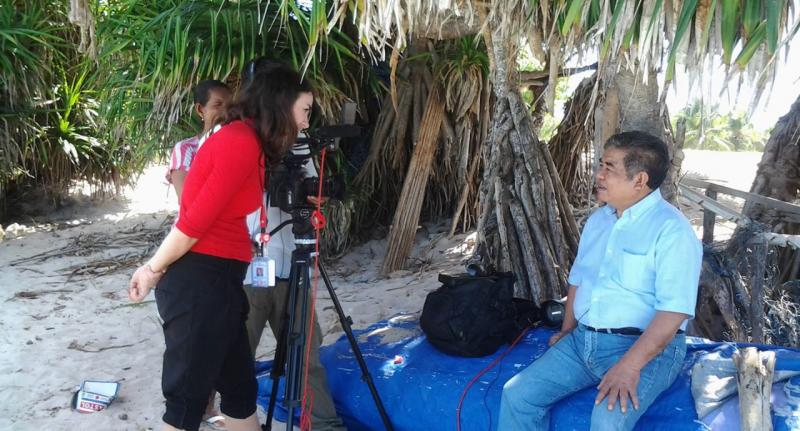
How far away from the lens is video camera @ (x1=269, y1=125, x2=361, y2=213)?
238 cm

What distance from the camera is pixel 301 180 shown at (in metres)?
2.41

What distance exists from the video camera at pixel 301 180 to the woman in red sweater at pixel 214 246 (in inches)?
8.3

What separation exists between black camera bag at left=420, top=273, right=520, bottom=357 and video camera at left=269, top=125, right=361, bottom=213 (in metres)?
0.64

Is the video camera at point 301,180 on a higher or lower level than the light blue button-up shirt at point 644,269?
higher

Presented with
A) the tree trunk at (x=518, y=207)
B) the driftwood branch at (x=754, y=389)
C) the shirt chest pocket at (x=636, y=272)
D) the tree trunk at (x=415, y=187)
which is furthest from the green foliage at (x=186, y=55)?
the driftwood branch at (x=754, y=389)

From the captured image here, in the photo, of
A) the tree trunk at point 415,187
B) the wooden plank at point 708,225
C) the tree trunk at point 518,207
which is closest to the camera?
the wooden plank at point 708,225

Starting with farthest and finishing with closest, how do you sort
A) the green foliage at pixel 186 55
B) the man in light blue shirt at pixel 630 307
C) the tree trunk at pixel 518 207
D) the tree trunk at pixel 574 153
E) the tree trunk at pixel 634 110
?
the tree trunk at pixel 574 153 < the green foliage at pixel 186 55 < the tree trunk at pixel 518 207 < the tree trunk at pixel 634 110 < the man in light blue shirt at pixel 630 307

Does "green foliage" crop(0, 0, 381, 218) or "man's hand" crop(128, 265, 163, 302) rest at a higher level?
"green foliage" crop(0, 0, 381, 218)

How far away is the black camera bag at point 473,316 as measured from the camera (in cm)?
265

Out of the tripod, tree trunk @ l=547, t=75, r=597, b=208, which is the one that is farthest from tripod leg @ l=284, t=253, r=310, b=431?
tree trunk @ l=547, t=75, r=597, b=208

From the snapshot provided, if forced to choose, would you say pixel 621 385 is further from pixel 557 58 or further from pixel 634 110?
pixel 634 110

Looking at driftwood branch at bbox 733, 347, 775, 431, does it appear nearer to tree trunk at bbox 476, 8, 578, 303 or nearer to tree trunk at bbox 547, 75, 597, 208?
tree trunk at bbox 476, 8, 578, 303

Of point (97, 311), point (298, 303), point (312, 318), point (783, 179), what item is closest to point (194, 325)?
point (298, 303)

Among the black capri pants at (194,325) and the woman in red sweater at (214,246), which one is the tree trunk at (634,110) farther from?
the black capri pants at (194,325)
